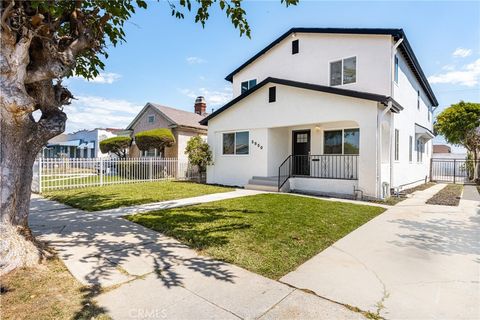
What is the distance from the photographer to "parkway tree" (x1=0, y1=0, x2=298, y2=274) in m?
3.52

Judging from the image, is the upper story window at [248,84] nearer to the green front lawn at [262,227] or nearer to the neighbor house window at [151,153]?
the neighbor house window at [151,153]

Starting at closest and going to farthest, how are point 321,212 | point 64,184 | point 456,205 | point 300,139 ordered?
1. point 321,212
2. point 456,205
3. point 64,184
4. point 300,139

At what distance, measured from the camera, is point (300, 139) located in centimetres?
1383

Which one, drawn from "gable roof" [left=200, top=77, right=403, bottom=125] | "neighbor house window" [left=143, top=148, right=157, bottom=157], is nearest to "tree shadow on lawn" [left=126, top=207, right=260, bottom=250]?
"gable roof" [left=200, top=77, right=403, bottom=125]

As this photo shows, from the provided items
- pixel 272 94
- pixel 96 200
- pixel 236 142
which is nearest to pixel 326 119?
pixel 272 94

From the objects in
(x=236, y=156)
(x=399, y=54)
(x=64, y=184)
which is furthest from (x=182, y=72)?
(x=399, y=54)

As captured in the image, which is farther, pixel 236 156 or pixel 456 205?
pixel 236 156

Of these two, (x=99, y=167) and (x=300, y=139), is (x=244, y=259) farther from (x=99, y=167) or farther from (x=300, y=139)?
(x=99, y=167)

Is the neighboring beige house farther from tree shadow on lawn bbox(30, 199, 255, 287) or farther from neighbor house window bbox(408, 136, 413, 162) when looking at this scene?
neighbor house window bbox(408, 136, 413, 162)

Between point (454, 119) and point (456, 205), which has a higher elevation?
point (454, 119)

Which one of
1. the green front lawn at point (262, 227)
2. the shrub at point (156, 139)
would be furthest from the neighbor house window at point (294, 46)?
the shrub at point (156, 139)

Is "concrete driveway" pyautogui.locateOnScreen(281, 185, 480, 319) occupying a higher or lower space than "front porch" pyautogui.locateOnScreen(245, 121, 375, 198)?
lower

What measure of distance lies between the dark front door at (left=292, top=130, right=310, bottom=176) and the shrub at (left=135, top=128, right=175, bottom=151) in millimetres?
9084

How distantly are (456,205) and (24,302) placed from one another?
11.7 m
